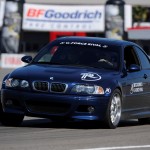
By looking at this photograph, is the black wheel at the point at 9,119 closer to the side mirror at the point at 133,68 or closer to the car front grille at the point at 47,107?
the car front grille at the point at 47,107

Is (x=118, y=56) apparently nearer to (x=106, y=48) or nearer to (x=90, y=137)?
(x=106, y=48)

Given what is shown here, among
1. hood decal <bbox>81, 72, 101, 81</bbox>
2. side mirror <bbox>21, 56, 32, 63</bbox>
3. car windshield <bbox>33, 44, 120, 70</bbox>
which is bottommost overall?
hood decal <bbox>81, 72, 101, 81</bbox>

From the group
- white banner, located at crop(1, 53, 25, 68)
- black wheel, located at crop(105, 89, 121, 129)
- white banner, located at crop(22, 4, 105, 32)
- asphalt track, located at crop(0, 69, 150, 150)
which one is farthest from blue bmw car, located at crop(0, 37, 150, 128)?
white banner, located at crop(22, 4, 105, 32)

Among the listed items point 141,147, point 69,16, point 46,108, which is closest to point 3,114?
point 46,108

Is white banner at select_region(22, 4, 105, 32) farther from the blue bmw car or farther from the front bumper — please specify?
the front bumper

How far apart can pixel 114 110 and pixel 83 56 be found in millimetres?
1165

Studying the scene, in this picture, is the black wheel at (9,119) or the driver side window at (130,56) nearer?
the black wheel at (9,119)

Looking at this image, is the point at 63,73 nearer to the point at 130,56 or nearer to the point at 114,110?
the point at 114,110

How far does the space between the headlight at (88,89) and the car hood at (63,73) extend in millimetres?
106

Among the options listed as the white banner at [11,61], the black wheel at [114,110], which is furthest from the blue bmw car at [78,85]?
the white banner at [11,61]

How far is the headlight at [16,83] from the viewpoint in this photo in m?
11.5

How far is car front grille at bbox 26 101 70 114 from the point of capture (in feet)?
37.1

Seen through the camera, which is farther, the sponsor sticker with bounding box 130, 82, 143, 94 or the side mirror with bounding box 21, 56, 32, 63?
the side mirror with bounding box 21, 56, 32, 63

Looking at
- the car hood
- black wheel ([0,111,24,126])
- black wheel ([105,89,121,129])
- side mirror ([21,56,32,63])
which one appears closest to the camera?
the car hood
